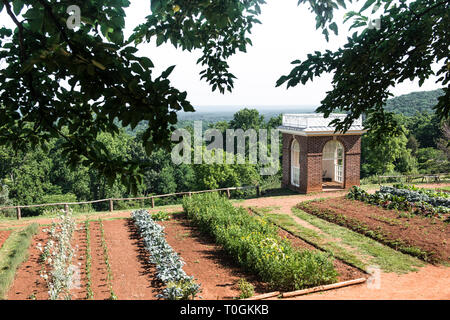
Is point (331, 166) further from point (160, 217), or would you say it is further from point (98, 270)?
point (98, 270)

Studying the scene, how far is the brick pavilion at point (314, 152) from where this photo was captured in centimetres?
1769

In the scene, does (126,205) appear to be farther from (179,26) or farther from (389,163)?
(179,26)

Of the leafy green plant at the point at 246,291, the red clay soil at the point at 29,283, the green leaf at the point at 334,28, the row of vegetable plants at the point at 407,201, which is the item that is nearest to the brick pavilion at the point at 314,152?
the row of vegetable plants at the point at 407,201

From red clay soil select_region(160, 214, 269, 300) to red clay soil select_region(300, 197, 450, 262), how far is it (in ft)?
15.0

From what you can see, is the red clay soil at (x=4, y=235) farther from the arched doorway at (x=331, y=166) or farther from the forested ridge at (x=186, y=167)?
the arched doorway at (x=331, y=166)

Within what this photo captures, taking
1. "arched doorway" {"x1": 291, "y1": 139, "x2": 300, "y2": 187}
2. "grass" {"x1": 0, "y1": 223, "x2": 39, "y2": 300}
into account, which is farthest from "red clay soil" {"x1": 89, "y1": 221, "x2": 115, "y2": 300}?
"arched doorway" {"x1": 291, "y1": 139, "x2": 300, "y2": 187}

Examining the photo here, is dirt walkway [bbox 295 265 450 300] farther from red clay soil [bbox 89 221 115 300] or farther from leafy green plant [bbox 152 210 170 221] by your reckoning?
leafy green plant [bbox 152 210 170 221]

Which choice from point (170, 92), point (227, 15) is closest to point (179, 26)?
point (227, 15)

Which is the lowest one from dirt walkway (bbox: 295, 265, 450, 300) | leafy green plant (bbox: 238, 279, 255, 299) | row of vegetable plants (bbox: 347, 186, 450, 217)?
dirt walkway (bbox: 295, 265, 450, 300)

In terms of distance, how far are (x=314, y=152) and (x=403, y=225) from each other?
7006mm

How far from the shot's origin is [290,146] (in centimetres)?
1964

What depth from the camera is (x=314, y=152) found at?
17.8 metres

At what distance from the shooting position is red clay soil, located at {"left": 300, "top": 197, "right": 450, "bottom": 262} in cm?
948
